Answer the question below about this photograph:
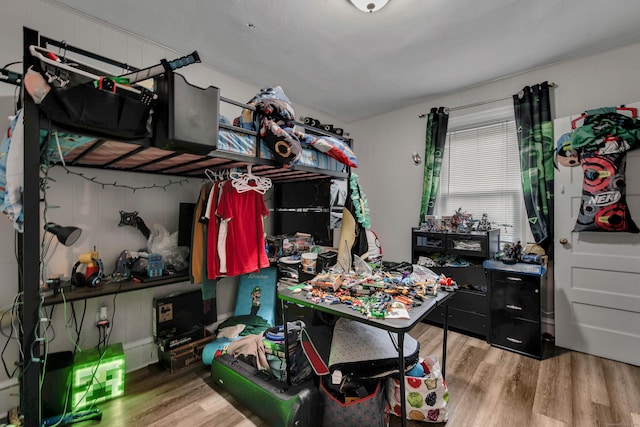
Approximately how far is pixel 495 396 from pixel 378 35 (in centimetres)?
292

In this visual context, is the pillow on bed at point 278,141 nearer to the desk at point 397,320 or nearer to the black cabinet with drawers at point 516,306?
the desk at point 397,320

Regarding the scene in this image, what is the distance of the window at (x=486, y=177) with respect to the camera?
10.4 feet

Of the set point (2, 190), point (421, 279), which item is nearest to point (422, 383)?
point (421, 279)

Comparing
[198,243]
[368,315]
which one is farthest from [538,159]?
[198,243]

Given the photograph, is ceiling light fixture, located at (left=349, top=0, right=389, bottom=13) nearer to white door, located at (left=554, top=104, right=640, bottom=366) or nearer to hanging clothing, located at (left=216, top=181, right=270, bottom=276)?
hanging clothing, located at (left=216, top=181, right=270, bottom=276)

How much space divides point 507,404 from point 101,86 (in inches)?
118

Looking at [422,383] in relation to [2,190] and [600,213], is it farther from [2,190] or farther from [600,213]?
[2,190]

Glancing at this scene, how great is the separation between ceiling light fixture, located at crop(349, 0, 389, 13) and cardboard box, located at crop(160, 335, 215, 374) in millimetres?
2974

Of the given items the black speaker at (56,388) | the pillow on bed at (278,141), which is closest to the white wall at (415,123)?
the pillow on bed at (278,141)

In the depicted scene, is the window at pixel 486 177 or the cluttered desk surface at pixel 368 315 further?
the window at pixel 486 177

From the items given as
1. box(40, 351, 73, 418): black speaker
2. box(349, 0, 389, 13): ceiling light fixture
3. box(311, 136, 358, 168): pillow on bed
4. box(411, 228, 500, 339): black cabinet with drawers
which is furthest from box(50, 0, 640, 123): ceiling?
box(40, 351, 73, 418): black speaker

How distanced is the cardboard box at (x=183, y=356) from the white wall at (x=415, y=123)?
9.03ft

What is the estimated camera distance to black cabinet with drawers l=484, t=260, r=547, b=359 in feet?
8.14

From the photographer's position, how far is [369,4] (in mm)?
1945
